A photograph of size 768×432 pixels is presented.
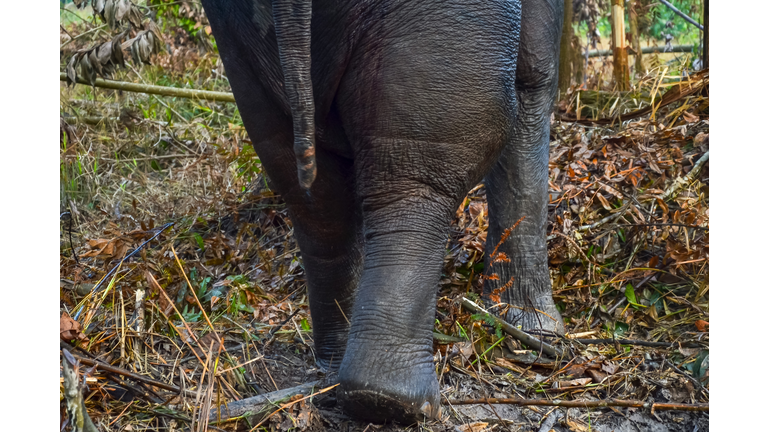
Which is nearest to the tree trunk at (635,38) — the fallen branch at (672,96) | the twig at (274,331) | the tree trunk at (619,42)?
the tree trunk at (619,42)

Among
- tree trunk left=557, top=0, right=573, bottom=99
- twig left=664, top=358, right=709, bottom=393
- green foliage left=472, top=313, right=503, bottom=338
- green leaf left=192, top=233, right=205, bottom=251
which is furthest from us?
tree trunk left=557, top=0, right=573, bottom=99

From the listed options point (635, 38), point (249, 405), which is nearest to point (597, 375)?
point (249, 405)

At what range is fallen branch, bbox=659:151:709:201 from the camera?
11.7 feet

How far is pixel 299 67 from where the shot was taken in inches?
68.3

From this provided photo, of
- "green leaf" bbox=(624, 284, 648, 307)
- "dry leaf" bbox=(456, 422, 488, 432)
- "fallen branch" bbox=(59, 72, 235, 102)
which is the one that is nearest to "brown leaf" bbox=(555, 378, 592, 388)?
"dry leaf" bbox=(456, 422, 488, 432)

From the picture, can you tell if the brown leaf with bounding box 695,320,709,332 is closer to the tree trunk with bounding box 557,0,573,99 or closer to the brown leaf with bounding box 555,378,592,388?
the brown leaf with bounding box 555,378,592,388

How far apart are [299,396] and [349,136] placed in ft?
2.21

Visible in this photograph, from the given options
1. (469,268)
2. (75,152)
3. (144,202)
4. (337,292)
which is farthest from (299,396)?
(75,152)

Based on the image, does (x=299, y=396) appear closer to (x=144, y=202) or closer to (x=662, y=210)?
(x=662, y=210)

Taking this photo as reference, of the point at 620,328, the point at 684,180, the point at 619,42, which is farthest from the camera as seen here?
the point at 619,42

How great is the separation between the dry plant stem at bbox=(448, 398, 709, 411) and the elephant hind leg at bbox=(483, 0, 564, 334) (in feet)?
2.15

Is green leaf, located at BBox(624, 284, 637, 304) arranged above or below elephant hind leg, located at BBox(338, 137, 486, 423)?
below

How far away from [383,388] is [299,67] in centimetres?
78

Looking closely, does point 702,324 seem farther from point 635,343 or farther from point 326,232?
point 326,232
